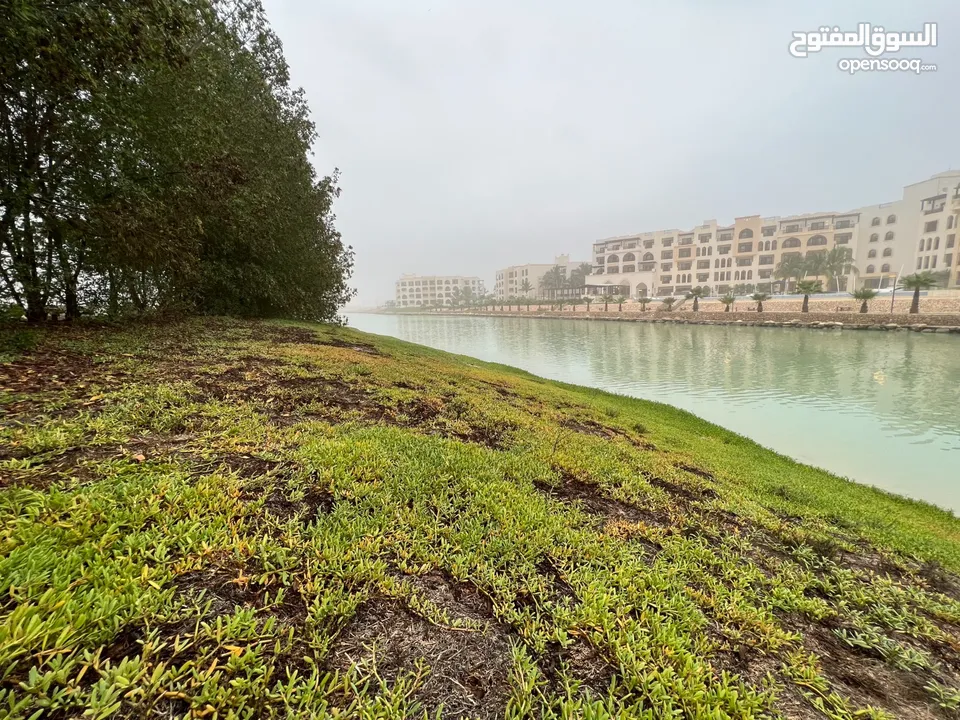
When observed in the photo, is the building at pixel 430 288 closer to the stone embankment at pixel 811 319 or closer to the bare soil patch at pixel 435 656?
the stone embankment at pixel 811 319

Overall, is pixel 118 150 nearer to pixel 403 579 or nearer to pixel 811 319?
pixel 403 579

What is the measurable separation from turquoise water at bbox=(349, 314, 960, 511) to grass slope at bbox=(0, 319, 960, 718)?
727cm

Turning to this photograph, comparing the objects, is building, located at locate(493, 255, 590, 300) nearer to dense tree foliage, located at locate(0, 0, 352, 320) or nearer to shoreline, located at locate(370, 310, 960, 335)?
shoreline, located at locate(370, 310, 960, 335)

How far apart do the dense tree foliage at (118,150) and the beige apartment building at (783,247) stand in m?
93.7

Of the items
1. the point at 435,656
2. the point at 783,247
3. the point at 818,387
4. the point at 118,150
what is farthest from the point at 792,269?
the point at 435,656

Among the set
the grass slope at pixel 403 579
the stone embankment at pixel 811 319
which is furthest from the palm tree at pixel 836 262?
the grass slope at pixel 403 579

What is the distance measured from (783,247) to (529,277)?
3156 inches

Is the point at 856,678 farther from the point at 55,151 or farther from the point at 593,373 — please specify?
the point at 593,373

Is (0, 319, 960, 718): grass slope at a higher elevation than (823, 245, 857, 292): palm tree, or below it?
below

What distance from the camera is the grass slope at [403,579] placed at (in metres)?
1.99

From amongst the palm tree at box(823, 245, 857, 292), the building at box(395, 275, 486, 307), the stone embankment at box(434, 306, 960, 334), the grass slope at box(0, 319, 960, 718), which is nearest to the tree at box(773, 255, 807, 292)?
the palm tree at box(823, 245, 857, 292)

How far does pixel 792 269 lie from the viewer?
79.7m

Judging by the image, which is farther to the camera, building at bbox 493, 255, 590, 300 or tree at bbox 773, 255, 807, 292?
building at bbox 493, 255, 590, 300

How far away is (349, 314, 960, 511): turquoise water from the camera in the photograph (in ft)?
37.1
